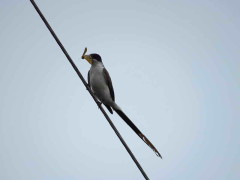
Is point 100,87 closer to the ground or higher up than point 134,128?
higher up

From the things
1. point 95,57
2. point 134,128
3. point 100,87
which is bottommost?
point 134,128

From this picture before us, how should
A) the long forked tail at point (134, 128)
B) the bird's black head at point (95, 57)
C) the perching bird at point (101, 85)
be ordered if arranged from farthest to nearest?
1. the bird's black head at point (95, 57)
2. the perching bird at point (101, 85)
3. the long forked tail at point (134, 128)

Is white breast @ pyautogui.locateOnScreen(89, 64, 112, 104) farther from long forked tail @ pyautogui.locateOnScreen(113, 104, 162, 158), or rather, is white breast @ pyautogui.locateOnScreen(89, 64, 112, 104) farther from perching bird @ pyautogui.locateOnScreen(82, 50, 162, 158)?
long forked tail @ pyautogui.locateOnScreen(113, 104, 162, 158)

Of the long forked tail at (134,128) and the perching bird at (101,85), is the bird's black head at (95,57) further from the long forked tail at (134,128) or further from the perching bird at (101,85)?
the long forked tail at (134,128)

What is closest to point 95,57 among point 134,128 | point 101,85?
point 101,85

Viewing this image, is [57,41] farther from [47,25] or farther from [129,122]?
[129,122]

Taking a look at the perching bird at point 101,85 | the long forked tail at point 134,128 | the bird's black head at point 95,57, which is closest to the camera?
the long forked tail at point 134,128

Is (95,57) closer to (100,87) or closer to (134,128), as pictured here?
(100,87)

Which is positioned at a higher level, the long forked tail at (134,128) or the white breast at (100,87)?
the white breast at (100,87)

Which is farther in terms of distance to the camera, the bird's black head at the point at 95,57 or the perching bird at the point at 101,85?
the bird's black head at the point at 95,57

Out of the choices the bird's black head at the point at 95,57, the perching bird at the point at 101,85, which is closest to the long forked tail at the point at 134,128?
the perching bird at the point at 101,85

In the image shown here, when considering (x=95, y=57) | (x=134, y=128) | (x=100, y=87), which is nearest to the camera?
(x=134, y=128)

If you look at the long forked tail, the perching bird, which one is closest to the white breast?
the perching bird

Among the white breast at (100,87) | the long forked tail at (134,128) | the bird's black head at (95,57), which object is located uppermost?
the bird's black head at (95,57)
